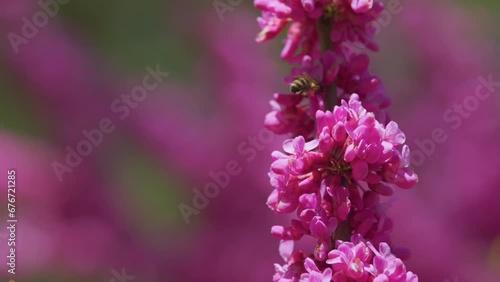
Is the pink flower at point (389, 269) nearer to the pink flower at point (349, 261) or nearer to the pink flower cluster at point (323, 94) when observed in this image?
the pink flower at point (349, 261)

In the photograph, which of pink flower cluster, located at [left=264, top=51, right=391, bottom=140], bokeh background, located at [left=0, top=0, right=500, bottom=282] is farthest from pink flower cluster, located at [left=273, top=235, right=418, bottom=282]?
bokeh background, located at [left=0, top=0, right=500, bottom=282]

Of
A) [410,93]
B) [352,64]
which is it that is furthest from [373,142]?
[410,93]

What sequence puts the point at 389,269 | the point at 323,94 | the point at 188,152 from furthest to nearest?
the point at 188,152
the point at 323,94
the point at 389,269

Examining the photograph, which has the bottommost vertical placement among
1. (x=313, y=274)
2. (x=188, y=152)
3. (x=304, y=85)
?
(x=188, y=152)

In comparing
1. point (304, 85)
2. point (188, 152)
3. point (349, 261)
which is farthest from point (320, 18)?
point (188, 152)

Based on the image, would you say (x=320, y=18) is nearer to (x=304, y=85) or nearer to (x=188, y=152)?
(x=304, y=85)

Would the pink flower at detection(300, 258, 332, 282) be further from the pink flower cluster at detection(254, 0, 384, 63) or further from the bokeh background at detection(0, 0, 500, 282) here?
the bokeh background at detection(0, 0, 500, 282)

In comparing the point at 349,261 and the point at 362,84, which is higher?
the point at 362,84

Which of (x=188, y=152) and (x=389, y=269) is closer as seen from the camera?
(x=389, y=269)
